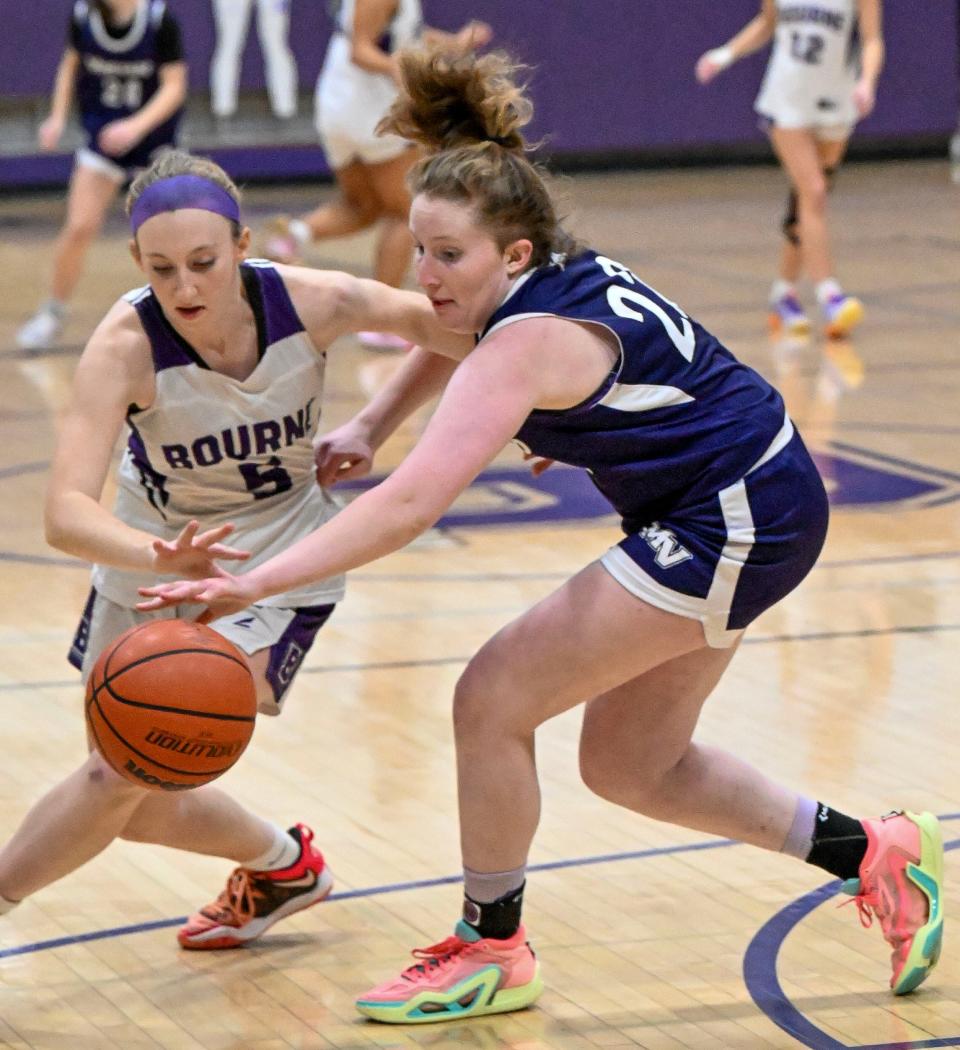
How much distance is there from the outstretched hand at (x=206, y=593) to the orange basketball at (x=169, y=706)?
154 mm

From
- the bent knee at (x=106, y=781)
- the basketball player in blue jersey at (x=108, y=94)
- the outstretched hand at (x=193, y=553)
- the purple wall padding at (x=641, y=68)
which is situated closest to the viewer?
the outstretched hand at (x=193, y=553)

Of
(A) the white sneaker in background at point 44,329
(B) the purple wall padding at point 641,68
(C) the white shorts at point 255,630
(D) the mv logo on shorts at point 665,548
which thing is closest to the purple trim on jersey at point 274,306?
(C) the white shorts at point 255,630

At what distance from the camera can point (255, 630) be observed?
3695 mm

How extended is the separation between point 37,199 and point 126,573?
1378 centimetres

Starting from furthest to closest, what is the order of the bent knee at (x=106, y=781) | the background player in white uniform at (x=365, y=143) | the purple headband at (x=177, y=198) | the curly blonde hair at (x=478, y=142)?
1. the background player in white uniform at (x=365, y=143)
2. the bent knee at (x=106, y=781)
3. the purple headband at (x=177, y=198)
4. the curly blonde hair at (x=478, y=142)

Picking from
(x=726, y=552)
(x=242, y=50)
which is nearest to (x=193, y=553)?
(x=726, y=552)

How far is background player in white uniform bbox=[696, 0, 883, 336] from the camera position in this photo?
10625 mm

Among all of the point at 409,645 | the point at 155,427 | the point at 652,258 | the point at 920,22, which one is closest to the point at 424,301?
the point at 155,427

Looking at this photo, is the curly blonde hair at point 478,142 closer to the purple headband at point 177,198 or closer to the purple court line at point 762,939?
the purple headband at point 177,198

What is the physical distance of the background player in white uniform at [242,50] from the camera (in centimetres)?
1638

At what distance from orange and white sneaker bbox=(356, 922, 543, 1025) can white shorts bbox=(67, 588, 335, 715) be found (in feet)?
1.78

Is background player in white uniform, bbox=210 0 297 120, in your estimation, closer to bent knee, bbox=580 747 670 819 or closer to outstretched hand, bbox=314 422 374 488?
outstretched hand, bbox=314 422 374 488

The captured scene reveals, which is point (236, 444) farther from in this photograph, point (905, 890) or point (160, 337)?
point (905, 890)

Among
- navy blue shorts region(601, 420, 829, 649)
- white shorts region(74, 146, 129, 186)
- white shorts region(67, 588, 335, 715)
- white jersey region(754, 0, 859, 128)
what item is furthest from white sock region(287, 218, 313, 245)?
navy blue shorts region(601, 420, 829, 649)
